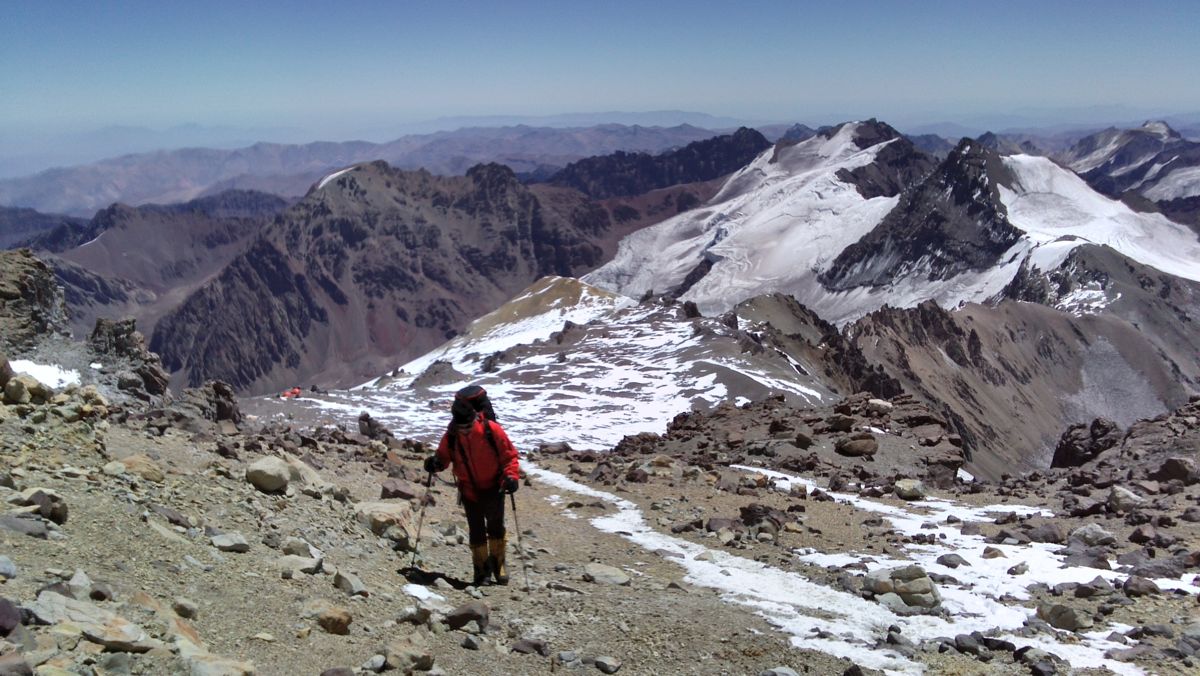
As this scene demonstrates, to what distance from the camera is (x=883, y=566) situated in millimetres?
12430

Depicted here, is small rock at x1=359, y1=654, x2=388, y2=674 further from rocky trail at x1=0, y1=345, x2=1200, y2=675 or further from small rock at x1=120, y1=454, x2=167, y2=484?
small rock at x1=120, y1=454, x2=167, y2=484

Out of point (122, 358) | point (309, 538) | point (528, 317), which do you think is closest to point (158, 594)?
point (309, 538)

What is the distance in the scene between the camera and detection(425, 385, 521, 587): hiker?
35.1 feet

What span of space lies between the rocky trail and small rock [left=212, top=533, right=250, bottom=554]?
32 millimetres

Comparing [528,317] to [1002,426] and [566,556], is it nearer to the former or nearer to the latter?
[1002,426]

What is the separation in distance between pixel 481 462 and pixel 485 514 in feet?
2.21

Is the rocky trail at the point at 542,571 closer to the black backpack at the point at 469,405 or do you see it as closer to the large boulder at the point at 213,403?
the large boulder at the point at 213,403

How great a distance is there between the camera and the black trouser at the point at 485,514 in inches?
423

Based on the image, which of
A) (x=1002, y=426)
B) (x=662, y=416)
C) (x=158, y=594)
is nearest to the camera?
(x=158, y=594)

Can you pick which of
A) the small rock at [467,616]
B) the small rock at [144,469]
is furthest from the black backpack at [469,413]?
the small rock at [144,469]

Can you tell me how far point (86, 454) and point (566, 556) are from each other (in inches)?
252

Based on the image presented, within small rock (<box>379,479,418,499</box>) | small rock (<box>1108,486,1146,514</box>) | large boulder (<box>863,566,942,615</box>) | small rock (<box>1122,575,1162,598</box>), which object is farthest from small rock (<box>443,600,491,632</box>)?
small rock (<box>1108,486,1146,514</box>)

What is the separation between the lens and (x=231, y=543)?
8938 mm

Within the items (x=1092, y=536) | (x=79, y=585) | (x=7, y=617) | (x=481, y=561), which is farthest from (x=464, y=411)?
(x=1092, y=536)
